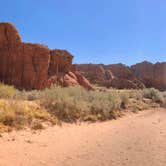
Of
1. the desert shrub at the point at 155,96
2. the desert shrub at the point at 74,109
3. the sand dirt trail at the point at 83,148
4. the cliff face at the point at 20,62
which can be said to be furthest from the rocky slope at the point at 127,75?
the sand dirt trail at the point at 83,148

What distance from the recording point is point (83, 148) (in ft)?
18.1

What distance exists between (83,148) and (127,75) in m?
59.1

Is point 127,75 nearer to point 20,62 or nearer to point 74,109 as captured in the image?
point 20,62

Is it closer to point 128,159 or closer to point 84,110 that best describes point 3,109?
point 84,110

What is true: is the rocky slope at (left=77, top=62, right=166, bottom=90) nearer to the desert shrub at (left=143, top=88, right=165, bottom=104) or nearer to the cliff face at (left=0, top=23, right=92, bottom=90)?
the cliff face at (left=0, top=23, right=92, bottom=90)

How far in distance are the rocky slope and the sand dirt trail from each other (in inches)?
1660

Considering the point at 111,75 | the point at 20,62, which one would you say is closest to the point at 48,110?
the point at 20,62

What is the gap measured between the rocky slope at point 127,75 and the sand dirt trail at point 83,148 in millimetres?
42168

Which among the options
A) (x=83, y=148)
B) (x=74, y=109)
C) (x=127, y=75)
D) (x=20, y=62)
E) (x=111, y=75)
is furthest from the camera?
(x=111, y=75)

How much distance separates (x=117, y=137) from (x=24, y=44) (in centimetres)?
2134

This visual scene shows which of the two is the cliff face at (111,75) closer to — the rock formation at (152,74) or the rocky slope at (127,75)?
the rocky slope at (127,75)

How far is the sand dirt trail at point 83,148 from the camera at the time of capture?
4.49m

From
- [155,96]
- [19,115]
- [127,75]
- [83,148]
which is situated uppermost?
[127,75]

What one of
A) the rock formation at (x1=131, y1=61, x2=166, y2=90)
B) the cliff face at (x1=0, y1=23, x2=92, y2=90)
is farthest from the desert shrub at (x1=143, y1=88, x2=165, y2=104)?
the rock formation at (x1=131, y1=61, x2=166, y2=90)
